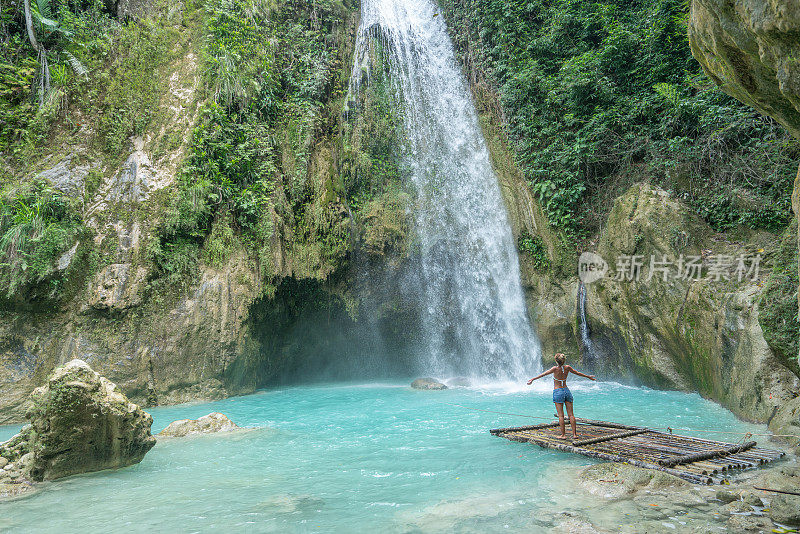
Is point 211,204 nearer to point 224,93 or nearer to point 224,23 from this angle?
point 224,93

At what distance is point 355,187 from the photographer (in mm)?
13641

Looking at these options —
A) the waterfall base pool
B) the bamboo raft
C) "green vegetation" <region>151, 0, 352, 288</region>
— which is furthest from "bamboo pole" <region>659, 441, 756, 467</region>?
"green vegetation" <region>151, 0, 352, 288</region>

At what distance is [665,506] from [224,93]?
12.5 metres

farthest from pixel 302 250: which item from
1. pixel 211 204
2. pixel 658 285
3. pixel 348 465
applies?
pixel 658 285

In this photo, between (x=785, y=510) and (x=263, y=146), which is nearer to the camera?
(x=785, y=510)

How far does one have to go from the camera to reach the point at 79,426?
529 cm

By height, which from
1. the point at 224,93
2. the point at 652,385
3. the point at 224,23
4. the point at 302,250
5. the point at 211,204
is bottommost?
the point at 652,385

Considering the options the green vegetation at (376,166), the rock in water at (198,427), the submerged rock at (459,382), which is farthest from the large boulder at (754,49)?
the green vegetation at (376,166)

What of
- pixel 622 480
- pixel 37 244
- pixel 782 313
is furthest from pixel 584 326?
pixel 37 244

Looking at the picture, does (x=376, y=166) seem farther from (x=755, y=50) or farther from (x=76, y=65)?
(x=755, y=50)

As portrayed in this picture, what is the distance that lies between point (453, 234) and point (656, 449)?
887cm

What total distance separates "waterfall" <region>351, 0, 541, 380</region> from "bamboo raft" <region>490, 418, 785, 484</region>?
6060mm

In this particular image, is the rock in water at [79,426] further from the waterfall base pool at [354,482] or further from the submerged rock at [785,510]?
the submerged rock at [785,510]

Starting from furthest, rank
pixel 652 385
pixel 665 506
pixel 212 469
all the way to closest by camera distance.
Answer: pixel 652 385
pixel 212 469
pixel 665 506
